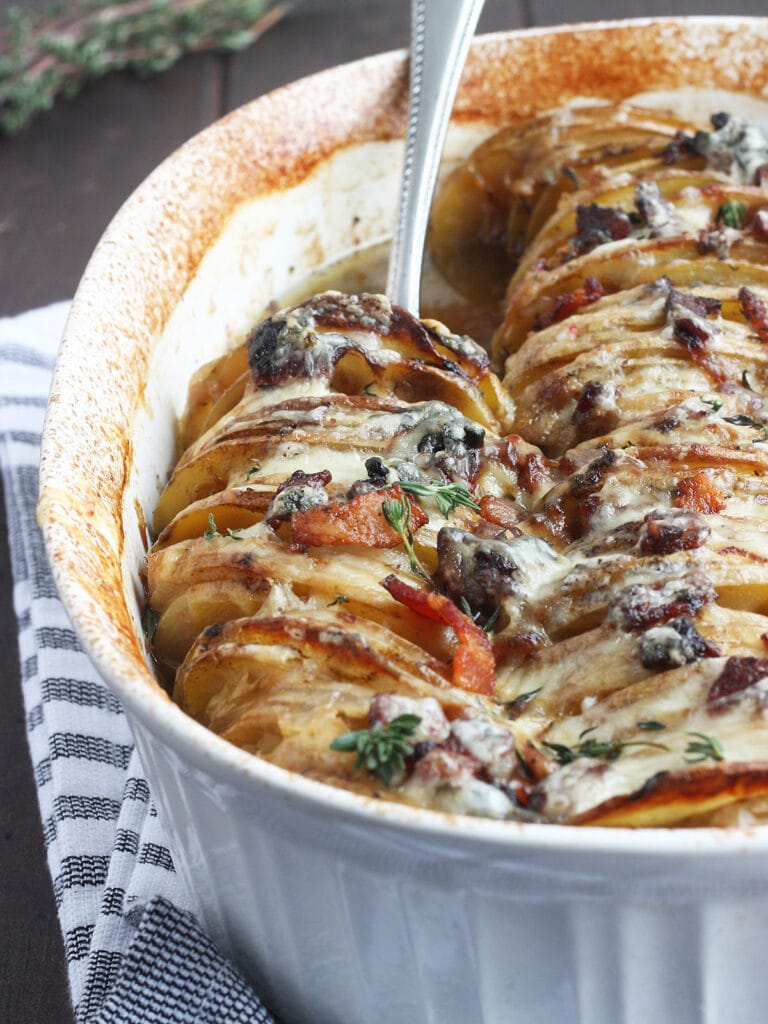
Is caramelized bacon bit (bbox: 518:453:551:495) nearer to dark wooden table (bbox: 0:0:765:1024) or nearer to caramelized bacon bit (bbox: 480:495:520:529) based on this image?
caramelized bacon bit (bbox: 480:495:520:529)

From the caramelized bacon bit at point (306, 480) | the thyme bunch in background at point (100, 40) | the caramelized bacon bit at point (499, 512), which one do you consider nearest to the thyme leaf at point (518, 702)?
the caramelized bacon bit at point (499, 512)

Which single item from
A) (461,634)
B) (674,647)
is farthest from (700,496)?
(461,634)

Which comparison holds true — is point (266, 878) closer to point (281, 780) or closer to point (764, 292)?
point (281, 780)

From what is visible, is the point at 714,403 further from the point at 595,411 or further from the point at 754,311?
the point at 754,311

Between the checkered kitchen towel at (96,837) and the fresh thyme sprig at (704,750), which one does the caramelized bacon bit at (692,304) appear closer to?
the fresh thyme sprig at (704,750)

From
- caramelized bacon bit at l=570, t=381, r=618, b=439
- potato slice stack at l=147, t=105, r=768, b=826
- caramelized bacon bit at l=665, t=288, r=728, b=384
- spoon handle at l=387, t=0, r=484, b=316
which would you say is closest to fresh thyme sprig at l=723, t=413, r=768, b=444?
potato slice stack at l=147, t=105, r=768, b=826

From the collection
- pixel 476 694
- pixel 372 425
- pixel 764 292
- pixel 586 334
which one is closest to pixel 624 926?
pixel 476 694
